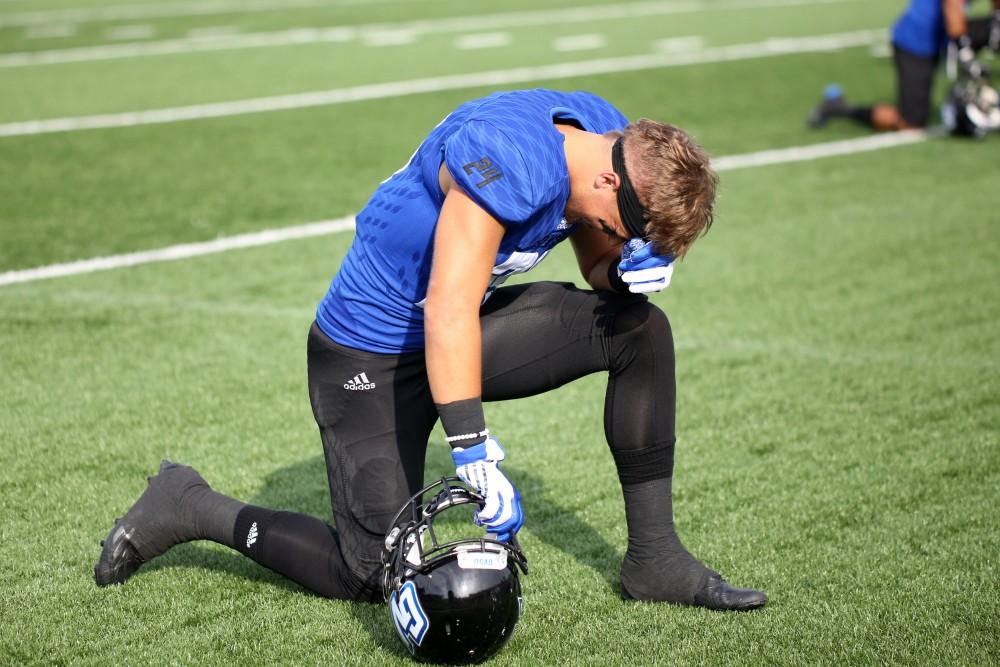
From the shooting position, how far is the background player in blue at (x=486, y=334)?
320 cm

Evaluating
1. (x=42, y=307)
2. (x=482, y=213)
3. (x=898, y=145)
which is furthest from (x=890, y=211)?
(x=482, y=213)

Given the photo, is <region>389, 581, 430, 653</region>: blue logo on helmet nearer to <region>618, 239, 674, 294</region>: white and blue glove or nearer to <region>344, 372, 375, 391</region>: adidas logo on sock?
<region>344, 372, 375, 391</region>: adidas logo on sock

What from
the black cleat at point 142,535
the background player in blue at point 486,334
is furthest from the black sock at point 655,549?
the black cleat at point 142,535

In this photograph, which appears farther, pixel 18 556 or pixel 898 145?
pixel 898 145

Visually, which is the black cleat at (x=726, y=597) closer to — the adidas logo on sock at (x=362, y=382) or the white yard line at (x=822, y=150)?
the adidas logo on sock at (x=362, y=382)

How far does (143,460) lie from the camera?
16.3 feet

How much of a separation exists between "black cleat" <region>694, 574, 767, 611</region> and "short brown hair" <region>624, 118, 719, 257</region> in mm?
1101

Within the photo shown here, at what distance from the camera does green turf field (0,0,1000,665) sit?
3.72 metres

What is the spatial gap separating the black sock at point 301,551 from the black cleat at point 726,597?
986mm

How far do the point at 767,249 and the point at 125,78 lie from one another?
8.92 meters

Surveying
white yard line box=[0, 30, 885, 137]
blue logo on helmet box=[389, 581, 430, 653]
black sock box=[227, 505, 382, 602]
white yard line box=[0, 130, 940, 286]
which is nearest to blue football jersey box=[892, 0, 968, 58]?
white yard line box=[0, 130, 940, 286]

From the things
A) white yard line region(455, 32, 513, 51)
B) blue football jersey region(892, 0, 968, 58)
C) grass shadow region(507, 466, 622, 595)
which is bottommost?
white yard line region(455, 32, 513, 51)

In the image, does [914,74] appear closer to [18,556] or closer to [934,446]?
[934,446]

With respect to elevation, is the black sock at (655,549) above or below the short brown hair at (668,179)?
below
